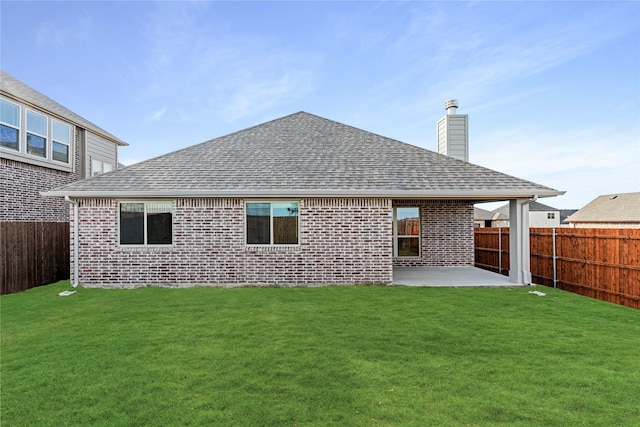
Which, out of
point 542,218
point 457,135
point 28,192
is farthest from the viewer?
point 542,218

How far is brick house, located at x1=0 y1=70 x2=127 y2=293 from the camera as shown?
10016 millimetres

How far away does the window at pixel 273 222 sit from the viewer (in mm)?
10148

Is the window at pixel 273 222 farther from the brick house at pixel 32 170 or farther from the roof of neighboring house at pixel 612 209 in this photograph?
the roof of neighboring house at pixel 612 209

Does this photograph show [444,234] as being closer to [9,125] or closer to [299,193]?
[299,193]

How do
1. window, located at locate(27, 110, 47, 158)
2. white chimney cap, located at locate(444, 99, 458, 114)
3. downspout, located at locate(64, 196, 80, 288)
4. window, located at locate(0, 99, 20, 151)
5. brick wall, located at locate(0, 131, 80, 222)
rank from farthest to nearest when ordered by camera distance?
white chimney cap, located at locate(444, 99, 458, 114) → window, located at locate(27, 110, 47, 158) → brick wall, located at locate(0, 131, 80, 222) → window, located at locate(0, 99, 20, 151) → downspout, located at locate(64, 196, 80, 288)

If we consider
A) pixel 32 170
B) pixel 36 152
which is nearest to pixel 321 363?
pixel 32 170

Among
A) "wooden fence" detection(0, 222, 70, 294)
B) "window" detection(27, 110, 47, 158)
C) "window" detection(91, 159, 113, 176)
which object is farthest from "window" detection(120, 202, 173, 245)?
"window" detection(91, 159, 113, 176)

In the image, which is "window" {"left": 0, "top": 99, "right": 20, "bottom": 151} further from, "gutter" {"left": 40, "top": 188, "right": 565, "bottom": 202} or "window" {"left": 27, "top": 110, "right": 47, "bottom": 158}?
"gutter" {"left": 40, "top": 188, "right": 565, "bottom": 202}

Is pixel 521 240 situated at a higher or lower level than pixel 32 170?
lower

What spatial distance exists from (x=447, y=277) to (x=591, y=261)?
3.74m

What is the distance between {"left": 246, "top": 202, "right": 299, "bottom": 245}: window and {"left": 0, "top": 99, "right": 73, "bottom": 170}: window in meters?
9.13

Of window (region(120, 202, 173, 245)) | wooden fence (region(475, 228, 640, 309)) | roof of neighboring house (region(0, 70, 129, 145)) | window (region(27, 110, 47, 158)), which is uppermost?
roof of neighboring house (region(0, 70, 129, 145))

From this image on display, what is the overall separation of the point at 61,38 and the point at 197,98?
600 centimetres

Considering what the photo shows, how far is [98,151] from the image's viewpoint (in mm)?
16797
